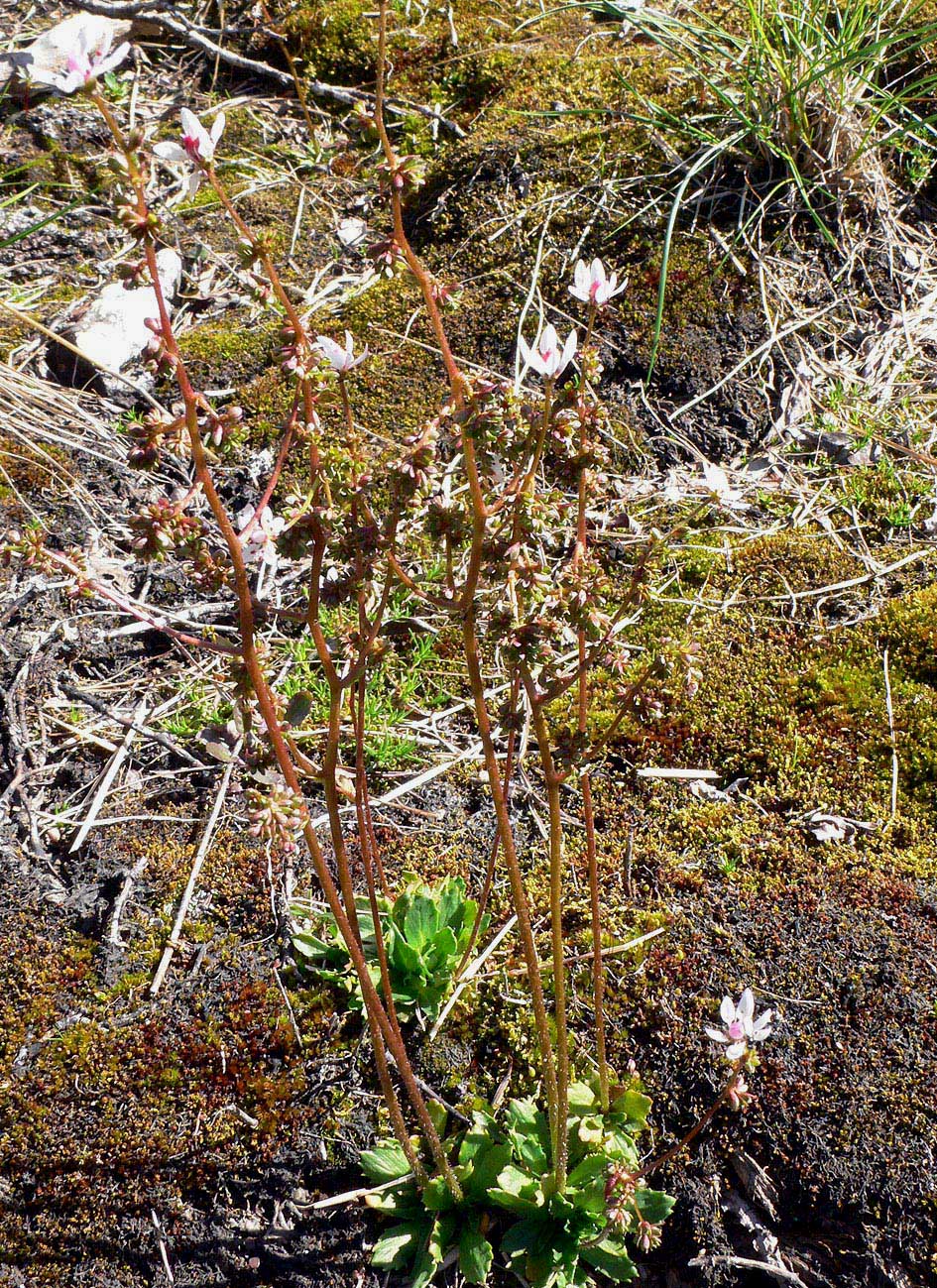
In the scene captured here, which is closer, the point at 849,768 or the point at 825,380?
the point at 849,768

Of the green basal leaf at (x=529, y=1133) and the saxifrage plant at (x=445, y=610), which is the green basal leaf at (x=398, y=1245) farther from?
the green basal leaf at (x=529, y=1133)

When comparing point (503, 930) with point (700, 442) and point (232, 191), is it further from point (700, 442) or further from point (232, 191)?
point (232, 191)

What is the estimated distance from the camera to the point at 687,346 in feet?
11.8

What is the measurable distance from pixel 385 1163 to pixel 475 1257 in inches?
9.4

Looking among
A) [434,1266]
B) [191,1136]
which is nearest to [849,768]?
[434,1266]

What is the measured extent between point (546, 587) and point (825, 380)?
8.51 ft

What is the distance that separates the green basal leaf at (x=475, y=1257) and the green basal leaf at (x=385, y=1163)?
17cm

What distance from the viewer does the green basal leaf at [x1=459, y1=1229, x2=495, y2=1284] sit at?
74.3 inches

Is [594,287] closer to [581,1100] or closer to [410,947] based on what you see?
[410,947]

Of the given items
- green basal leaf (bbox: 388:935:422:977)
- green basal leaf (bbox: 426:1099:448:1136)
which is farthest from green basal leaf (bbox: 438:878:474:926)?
green basal leaf (bbox: 426:1099:448:1136)

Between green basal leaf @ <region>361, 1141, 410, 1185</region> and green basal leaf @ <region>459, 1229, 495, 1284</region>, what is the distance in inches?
6.9

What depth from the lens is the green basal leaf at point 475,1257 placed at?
1.89m

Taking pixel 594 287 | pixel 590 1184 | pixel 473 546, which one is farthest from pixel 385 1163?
pixel 594 287

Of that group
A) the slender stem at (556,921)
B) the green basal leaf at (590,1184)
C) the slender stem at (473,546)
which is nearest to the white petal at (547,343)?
the slender stem at (473,546)
